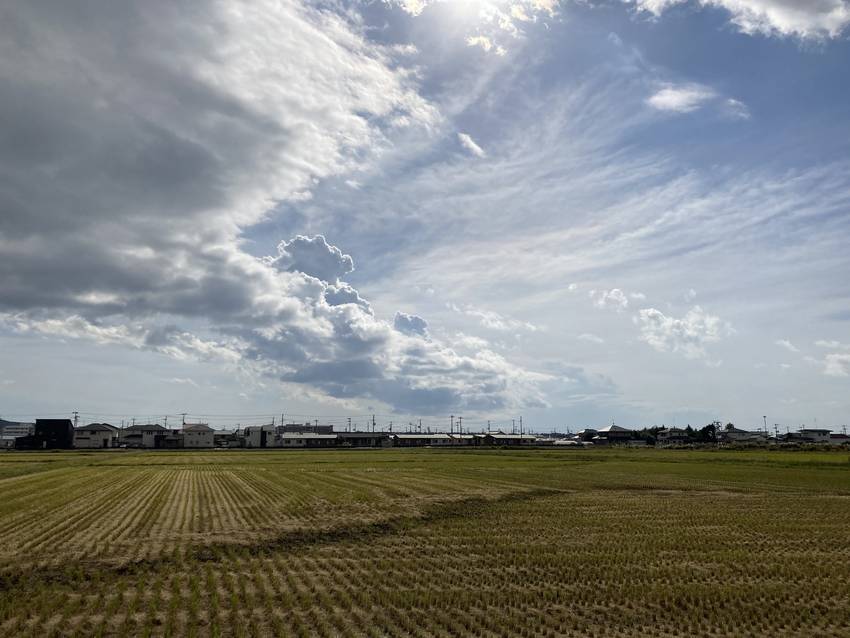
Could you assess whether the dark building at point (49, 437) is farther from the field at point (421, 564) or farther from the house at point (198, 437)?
the field at point (421, 564)

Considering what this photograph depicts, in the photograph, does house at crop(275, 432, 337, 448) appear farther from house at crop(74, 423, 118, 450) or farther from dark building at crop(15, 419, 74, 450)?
dark building at crop(15, 419, 74, 450)

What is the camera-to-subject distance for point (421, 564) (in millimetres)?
21406

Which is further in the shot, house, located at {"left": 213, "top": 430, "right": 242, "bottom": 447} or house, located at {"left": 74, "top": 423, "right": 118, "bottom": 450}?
house, located at {"left": 213, "top": 430, "right": 242, "bottom": 447}

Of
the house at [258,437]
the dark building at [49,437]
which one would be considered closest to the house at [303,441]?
the house at [258,437]

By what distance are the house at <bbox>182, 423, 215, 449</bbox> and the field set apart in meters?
141

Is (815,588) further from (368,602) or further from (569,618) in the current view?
(368,602)

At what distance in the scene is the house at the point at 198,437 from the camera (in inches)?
6964

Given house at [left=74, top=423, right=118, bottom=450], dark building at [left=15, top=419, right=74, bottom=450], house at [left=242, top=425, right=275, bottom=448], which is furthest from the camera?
house at [left=242, top=425, right=275, bottom=448]

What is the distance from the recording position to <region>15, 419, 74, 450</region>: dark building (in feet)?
491

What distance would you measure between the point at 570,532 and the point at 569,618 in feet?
39.9

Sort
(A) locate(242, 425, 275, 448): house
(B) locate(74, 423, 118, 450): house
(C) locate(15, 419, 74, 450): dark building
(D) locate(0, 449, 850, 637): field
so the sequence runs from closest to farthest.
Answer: (D) locate(0, 449, 850, 637): field, (C) locate(15, 419, 74, 450): dark building, (B) locate(74, 423, 118, 450): house, (A) locate(242, 425, 275, 448): house

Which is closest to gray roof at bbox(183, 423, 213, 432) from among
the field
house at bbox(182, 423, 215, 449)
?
house at bbox(182, 423, 215, 449)

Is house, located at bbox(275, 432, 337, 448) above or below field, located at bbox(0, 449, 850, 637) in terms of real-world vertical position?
above

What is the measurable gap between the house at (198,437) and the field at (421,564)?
14102 cm
